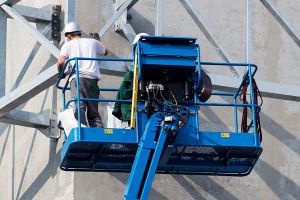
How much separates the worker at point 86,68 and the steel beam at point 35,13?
1962 millimetres

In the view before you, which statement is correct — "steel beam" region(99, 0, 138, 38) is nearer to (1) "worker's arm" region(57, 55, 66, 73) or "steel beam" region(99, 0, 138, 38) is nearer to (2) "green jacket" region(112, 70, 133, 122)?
(1) "worker's arm" region(57, 55, 66, 73)

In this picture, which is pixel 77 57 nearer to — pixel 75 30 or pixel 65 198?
pixel 75 30

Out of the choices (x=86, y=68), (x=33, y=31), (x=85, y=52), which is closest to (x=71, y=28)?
(x=85, y=52)

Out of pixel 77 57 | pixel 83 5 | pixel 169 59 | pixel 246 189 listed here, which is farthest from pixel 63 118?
pixel 246 189

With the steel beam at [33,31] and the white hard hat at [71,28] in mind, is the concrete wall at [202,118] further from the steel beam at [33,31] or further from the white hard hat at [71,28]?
A: the white hard hat at [71,28]

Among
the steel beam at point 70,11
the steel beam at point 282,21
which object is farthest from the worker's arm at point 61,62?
the steel beam at point 282,21

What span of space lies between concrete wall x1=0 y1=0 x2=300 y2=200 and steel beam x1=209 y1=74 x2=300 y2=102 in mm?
1081

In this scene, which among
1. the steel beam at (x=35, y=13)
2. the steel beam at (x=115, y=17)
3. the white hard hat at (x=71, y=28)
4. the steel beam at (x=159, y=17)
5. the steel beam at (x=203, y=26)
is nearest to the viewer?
the white hard hat at (x=71, y=28)

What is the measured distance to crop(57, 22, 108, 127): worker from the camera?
13055 mm

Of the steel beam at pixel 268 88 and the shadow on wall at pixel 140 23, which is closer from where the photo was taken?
the steel beam at pixel 268 88

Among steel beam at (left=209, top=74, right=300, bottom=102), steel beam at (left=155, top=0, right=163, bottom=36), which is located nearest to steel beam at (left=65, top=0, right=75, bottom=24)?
steel beam at (left=155, top=0, right=163, bottom=36)

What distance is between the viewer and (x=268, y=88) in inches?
600

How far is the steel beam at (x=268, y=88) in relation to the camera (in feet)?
49.0

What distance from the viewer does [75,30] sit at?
13625mm
